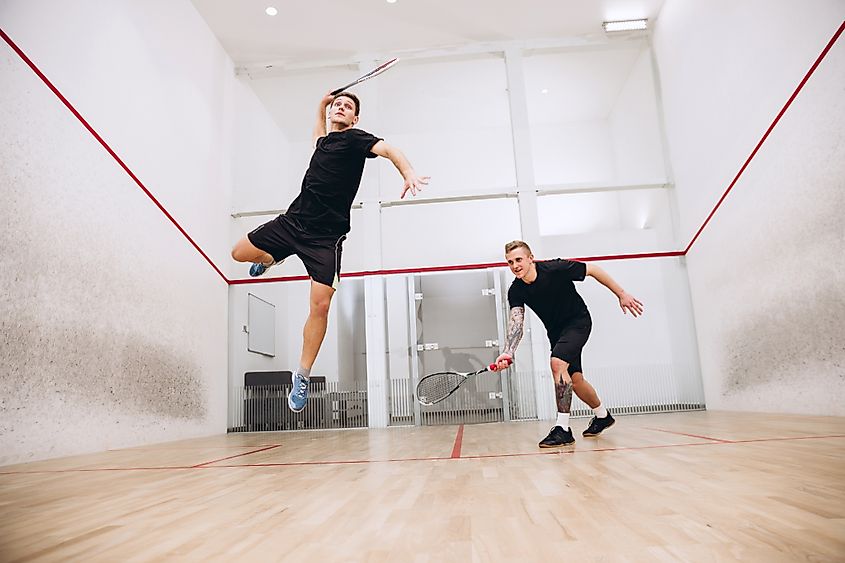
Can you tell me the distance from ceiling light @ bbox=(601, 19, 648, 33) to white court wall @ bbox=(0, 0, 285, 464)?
341 centimetres

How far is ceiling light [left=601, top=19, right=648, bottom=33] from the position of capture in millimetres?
5508

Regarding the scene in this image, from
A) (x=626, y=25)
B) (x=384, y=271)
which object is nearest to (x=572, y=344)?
(x=384, y=271)

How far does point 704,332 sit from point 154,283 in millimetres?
3925

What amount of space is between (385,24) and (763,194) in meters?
3.35

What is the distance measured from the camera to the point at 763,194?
3633 mm

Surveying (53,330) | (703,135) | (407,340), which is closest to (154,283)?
(53,330)

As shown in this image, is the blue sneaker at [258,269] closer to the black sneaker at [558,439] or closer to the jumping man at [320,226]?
the jumping man at [320,226]

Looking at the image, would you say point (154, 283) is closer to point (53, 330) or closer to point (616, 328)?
point (53, 330)

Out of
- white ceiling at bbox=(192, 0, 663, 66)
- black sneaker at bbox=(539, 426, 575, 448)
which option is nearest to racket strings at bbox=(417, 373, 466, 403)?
black sneaker at bbox=(539, 426, 575, 448)

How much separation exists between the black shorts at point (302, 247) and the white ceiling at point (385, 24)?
3423 mm

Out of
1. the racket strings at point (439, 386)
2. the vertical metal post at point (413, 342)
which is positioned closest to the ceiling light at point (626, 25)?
the vertical metal post at point (413, 342)

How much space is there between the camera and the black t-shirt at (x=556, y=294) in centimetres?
268

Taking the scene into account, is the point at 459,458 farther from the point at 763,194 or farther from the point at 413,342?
the point at 413,342

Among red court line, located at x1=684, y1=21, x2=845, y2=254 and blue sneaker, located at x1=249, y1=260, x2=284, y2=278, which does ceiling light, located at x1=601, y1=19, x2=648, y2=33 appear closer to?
red court line, located at x1=684, y1=21, x2=845, y2=254
